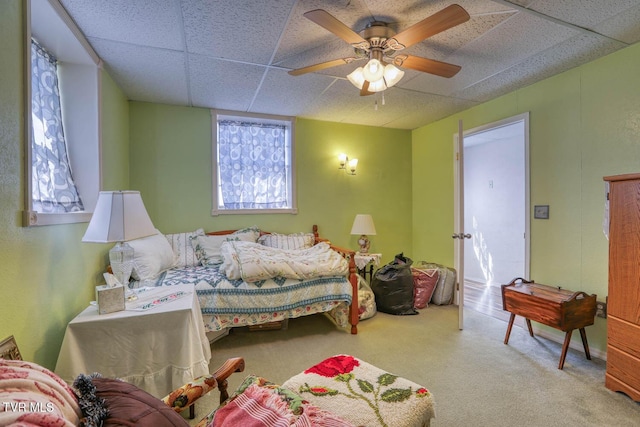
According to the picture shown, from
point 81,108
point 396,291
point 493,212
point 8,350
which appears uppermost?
point 81,108

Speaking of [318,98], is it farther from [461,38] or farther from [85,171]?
[85,171]

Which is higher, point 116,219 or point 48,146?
point 48,146

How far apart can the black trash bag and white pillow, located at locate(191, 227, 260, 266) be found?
1.58 metres

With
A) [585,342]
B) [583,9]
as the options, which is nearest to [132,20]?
[583,9]

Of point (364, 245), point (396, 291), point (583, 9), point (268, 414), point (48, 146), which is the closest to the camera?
point (268, 414)

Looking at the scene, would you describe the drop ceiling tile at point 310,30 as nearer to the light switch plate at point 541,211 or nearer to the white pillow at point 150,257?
the white pillow at point 150,257

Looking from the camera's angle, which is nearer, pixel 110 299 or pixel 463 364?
pixel 110 299

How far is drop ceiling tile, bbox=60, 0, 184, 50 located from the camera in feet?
5.69

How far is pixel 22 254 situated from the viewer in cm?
135

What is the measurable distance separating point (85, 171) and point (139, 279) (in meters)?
0.91

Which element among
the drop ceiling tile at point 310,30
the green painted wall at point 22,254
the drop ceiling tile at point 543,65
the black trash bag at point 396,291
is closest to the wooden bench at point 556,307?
the black trash bag at point 396,291

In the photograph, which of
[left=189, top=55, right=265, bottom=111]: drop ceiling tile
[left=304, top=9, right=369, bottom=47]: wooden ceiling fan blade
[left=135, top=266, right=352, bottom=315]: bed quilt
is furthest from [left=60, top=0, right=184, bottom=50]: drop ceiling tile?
[left=135, top=266, right=352, bottom=315]: bed quilt

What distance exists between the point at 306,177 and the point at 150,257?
209 cm

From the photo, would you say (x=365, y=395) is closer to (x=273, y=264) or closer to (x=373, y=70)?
(x=273, y=264)
